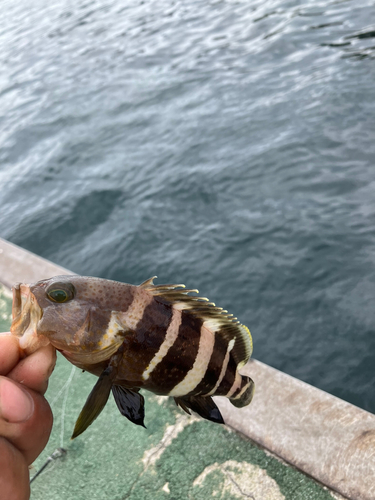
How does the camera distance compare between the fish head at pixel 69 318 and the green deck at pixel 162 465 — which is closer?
the fish head at pixel 69 318

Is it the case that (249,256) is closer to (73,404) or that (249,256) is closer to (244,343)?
(73,404)

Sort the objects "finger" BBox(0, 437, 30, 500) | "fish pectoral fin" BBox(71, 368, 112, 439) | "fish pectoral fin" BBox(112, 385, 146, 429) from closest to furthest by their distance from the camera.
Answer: "finger" BBox(0, 437, 30, 500), "fish pectoral fin" BBox(71, 368, 112, 439), "fish pectoral fin" BBox(112, 385, 146, 429)

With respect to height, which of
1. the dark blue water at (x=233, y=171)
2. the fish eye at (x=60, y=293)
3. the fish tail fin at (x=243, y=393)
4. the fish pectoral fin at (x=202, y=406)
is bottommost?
the dark blue water at (x=233, y=171)

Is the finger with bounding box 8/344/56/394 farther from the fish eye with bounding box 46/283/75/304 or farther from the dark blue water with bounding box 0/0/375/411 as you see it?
the dark blue water with bounding box 0/0/375/411

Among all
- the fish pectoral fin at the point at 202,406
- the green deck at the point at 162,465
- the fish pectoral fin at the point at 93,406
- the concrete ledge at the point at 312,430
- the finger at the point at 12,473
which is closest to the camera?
the finger at the point at 12,473

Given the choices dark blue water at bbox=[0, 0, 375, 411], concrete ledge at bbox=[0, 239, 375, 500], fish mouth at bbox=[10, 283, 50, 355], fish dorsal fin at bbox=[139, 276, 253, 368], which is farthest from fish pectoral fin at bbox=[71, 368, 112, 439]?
dark blue water at bbox=[0, 0, 375, 411]

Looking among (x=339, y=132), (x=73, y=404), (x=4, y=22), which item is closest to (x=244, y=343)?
(x=73, y=404)

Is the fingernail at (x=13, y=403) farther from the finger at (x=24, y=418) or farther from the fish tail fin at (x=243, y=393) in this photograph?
the fish tail fin at (x=243, y=393)

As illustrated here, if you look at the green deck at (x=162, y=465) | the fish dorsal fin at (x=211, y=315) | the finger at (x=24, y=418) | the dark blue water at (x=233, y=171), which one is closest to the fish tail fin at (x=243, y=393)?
the fish dorsal fin at (x=211, y=315)
